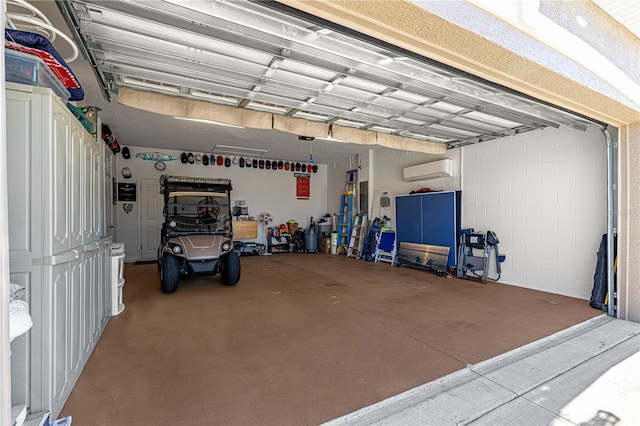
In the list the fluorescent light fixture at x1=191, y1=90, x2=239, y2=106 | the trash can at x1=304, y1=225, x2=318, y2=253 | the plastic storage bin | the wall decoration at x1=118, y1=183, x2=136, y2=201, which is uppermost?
the fluorescent light fixture at x1=191, y1=90, x2=239, y2=106

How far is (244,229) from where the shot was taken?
9359 mm

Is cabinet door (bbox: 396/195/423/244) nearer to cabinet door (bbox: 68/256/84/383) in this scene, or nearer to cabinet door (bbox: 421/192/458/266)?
cabinet door (bbox: 421/192/458/266)

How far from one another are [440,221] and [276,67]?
16.5 ft

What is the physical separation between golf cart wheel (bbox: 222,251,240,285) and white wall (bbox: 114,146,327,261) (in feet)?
15.0

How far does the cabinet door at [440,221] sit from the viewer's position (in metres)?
6.43

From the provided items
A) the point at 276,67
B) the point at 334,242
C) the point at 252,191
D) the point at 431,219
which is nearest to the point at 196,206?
the point at 276,67

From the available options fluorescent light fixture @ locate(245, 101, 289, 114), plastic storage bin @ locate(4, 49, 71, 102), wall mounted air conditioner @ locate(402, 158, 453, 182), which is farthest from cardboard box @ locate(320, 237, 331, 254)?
plastic storage bin @ locate(4, 49, 71, 102)

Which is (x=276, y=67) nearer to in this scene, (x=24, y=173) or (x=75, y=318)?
(x=24, y=173)

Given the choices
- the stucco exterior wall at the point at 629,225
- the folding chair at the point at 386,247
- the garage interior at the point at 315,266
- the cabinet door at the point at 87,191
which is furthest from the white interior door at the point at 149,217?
the stucco exterior wall at the point at 629,225

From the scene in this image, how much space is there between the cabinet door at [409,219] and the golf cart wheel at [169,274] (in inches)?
206

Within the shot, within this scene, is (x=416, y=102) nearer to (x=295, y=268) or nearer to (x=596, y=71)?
(x=596, y=71)

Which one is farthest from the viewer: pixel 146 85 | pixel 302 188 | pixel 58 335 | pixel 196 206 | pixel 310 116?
pixel 302 188

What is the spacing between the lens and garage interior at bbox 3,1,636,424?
2.21 meters

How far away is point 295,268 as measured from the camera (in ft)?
23.7
